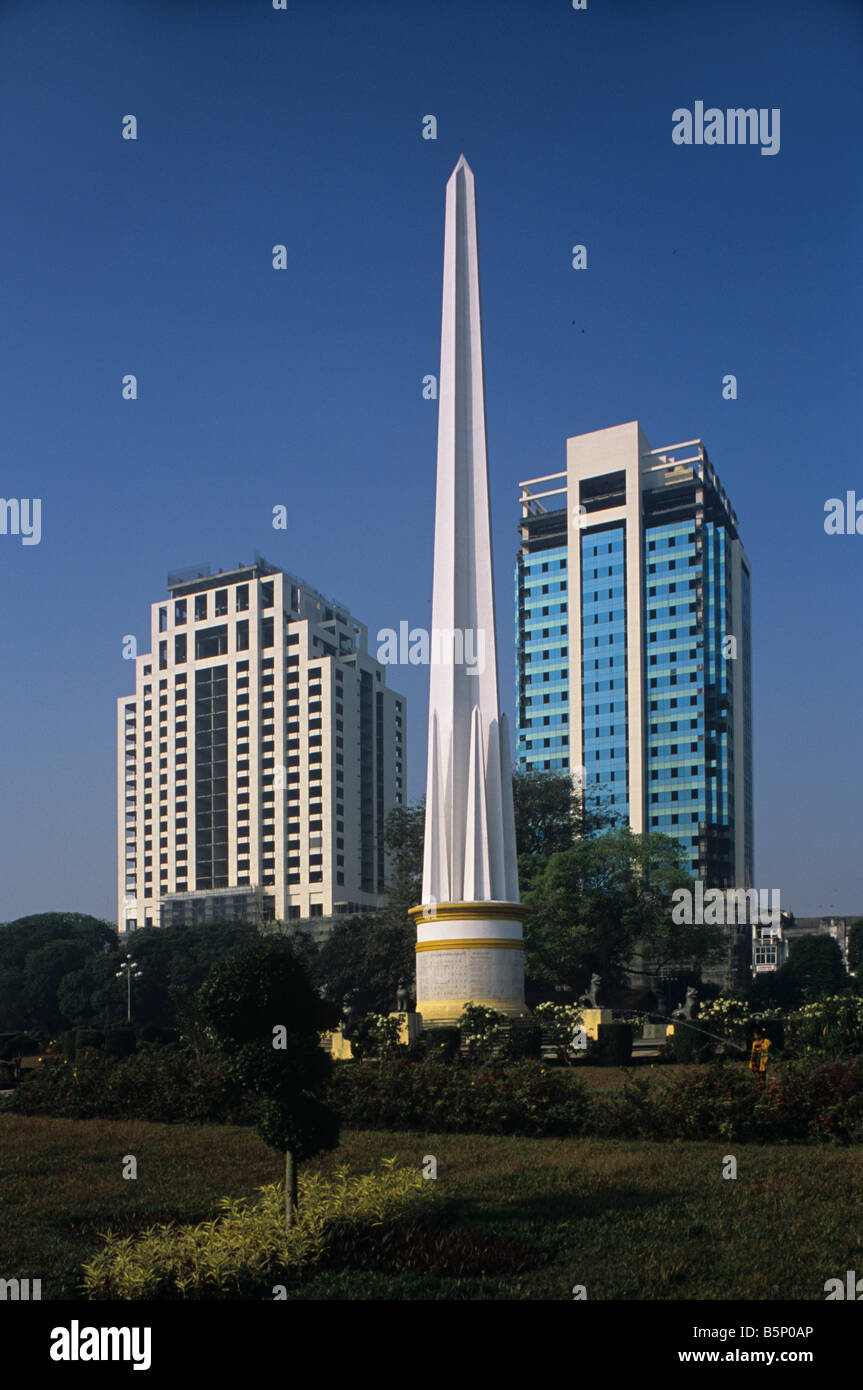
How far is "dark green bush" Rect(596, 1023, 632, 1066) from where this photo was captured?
Result: 991 inches

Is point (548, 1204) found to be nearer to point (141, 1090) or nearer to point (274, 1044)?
point (274, 1044)

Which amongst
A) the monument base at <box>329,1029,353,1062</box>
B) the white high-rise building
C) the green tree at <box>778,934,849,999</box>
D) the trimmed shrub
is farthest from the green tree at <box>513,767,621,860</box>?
the white high-rise building

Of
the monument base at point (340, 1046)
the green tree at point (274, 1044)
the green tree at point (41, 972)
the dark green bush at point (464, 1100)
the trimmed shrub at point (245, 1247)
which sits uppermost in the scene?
the green tree at point (274, 1044)

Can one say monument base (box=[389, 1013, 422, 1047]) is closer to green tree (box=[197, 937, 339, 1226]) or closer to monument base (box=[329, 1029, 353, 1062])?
monument base (box=[329, 1029, 353, 1062])

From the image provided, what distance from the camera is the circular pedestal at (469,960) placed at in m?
27.8

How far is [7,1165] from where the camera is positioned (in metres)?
13.7

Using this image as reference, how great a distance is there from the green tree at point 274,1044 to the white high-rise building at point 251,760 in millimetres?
103243

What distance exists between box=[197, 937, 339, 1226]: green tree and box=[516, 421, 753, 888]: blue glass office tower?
89848 mm

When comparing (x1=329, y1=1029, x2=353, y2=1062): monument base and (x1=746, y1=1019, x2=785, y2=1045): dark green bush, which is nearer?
(x1=746, y1=1019, x2=785, y2=1045): dark green bush

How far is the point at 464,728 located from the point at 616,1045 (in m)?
9.38

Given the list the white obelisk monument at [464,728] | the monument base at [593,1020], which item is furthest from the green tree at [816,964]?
the white obelisk monument at [464,728]

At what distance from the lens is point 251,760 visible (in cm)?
11825

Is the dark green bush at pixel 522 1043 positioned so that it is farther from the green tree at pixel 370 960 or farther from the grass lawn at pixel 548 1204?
the green tree at pixel 370 960

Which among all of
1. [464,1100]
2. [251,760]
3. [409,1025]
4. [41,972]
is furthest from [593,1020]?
[251,760]
